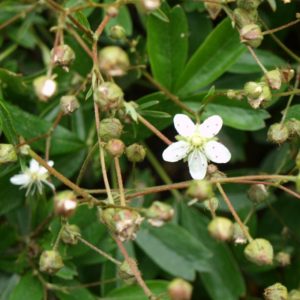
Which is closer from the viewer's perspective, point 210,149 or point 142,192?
point 142,192

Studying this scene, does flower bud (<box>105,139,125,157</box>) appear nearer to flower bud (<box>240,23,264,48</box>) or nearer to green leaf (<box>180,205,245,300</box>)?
flower bud (<box>240,23,264,48</box>)

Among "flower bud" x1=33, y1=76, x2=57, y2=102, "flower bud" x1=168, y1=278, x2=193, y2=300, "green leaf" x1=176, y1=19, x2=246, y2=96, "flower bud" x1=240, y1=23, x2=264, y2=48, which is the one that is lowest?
"flower bud" x1=168, y1=278, x2=193, y2=300

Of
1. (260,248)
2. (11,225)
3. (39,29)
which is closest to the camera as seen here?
(260,248)

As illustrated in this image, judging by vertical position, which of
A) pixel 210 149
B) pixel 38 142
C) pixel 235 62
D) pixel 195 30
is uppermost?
pixel 195 30

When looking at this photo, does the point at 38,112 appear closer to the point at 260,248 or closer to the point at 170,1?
the point at 170,1

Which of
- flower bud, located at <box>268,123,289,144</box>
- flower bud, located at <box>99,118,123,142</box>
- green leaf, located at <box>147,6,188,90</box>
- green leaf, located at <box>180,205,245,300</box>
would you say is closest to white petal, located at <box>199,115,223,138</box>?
flower bud, located at <box>268,123,289,144</box>

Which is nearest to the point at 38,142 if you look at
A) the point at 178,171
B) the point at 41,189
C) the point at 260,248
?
the point at 41,189
